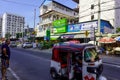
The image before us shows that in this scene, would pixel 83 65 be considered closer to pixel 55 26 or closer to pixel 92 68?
pixel 92 68

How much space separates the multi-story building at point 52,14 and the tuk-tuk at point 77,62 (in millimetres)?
56541

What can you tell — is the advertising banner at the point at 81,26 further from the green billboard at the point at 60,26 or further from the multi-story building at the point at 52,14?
the multi-story building at the point at 52,14

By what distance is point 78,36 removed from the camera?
46.0 metres

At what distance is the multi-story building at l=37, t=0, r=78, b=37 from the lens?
7094cm

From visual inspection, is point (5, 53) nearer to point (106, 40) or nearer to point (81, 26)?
point (106, 40)

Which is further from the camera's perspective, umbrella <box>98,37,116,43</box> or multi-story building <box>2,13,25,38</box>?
multi-story building <box>2,13,25,38</box>

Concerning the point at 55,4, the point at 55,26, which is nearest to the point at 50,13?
the point at 55,4

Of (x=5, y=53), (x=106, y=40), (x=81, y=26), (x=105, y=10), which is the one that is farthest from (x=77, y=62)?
(x=105, y=10)

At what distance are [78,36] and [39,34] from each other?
28125mm

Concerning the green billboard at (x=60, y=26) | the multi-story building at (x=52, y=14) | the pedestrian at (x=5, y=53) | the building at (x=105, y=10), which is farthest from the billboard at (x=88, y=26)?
the pedestrian at (x=5, y=53)

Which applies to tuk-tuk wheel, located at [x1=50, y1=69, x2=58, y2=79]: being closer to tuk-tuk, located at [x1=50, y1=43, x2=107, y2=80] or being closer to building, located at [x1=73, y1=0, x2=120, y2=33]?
tuk-tuk, located at [x1=50, y1=43, x2=107, y2=80]

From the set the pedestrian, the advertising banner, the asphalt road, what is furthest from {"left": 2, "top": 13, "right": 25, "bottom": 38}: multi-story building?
the pedestrian

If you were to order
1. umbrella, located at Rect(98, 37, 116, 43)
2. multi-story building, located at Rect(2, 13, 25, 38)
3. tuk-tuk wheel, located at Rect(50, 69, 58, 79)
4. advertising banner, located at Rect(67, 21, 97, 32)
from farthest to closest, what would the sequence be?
multi-story building, located at Rect(2, 13, 25, 38) → advertising banner, located at Rect(67, 21, 97, 32) → umbrella, located at Rect(98, 37, 116, 43) → tuk-tuk wheel, located at Rect(50, 69, 58, 79)

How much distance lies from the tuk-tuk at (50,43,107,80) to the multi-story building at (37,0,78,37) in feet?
186
